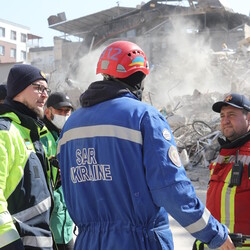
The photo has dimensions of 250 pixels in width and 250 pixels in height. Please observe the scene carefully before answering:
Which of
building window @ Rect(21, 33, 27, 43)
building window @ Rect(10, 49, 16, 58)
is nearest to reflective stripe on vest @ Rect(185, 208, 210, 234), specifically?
building window @ Rect(10, 49, 16, 58)

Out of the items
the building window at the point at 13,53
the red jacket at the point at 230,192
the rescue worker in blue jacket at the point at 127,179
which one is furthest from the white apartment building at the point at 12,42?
the rescue worker in blue jacket at the point at 127,179


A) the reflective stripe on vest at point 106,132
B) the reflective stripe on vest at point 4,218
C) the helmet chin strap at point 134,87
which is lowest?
the reflective stripe on vest at point 4,218

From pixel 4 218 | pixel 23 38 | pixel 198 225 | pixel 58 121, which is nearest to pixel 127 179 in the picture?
pixel 198 225

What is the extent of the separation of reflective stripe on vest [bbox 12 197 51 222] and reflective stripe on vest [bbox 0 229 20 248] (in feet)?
0.69

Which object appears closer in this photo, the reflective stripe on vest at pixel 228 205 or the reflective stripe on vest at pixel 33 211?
the reflective stripe on vest at pixel 33 211

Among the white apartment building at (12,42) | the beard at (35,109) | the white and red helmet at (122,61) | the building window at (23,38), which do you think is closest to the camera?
the white and red helmet at (122,61)

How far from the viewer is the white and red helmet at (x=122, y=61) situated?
2.43 metres

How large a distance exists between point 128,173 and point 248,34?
35190 mm

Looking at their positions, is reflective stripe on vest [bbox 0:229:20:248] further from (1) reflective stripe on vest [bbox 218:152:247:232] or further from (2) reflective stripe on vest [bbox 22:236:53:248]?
(1) reflective stripe on vest [bbox 218:152:247:232]

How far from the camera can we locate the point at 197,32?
119ft

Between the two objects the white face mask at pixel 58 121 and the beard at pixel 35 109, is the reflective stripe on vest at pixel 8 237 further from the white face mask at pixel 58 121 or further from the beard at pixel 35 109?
the white face mask at pixel 58 121

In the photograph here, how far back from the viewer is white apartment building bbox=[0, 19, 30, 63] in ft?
206

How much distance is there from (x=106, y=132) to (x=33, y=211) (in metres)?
0.70

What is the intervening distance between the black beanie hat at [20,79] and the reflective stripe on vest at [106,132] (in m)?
0.66
